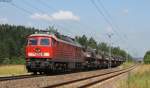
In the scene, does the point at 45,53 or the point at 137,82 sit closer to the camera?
the point at 137,82

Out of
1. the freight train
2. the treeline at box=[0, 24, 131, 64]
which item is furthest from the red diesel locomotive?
the treeline at box=[0, 24, 131, 64]

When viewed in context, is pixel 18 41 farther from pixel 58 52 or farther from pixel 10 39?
pixel 58 52

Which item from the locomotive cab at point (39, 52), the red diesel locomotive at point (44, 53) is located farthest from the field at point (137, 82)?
the locomotive cab at point (39, 52)

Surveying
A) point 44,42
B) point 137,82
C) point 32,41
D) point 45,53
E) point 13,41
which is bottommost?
point 137,82

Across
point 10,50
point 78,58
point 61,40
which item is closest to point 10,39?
point 10,50

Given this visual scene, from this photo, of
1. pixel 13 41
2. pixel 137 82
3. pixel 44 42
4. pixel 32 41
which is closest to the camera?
pixel 137 82

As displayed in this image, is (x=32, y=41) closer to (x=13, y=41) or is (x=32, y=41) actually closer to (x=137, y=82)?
(x=137, y=82)

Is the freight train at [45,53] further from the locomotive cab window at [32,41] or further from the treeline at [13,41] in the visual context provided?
the treeline at [13,41]

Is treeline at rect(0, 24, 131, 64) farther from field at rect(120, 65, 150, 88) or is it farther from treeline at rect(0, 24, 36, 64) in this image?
field at rect(120, 65, 150, 88)

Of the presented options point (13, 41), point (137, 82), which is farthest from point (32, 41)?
point (13, 41)

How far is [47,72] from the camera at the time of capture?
37156 mm

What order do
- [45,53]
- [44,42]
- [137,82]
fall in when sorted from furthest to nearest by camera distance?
[44,42] → [45,53] → [137,82]

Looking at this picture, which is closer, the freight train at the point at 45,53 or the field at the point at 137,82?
the field at the point at 137,82

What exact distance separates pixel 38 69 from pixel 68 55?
300 inches
